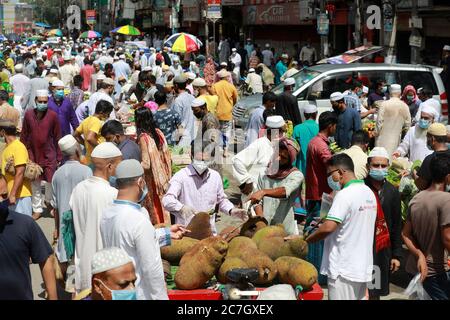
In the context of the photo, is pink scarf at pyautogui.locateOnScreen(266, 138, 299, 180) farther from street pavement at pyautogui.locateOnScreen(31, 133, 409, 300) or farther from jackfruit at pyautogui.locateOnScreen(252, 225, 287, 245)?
street pavement at pyautogui.locateOnScreen(31, 133, 409, 300)

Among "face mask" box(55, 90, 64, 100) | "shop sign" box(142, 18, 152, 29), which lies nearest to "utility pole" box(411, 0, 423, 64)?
"face mask" box(55, 90, 64, 100)

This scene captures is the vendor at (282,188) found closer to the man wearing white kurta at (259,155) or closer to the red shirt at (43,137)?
the man wearing white kurta at (259,155)

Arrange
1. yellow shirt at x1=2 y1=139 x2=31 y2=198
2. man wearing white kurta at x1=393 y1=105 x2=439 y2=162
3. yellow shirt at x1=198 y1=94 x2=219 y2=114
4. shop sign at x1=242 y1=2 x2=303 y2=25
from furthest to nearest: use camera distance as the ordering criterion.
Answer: shop sign at x1=242 y1=2 x2=303 y2=25 → yellow shirt at x1=198 y1=94 x2=219 y2=114 → man wearing white kurta at x1=393 y1=105 x2=439 y2=162 → yellow shirt at x1=2 y1=139 x2=31 y2=198

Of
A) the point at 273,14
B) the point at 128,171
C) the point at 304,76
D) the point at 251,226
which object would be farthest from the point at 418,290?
the point at 273,14

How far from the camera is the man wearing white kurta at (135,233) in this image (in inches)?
218

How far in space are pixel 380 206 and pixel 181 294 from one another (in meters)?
1.98

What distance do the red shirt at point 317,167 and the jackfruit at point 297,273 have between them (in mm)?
3244

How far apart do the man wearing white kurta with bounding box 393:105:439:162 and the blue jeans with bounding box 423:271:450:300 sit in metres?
3.96

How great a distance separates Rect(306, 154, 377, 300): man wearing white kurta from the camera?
21.0 feet

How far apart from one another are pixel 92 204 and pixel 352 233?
6.99ft

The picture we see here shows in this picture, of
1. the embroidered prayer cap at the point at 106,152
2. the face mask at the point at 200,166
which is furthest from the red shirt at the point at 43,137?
the embroidered prayer cap at the point at 106,152

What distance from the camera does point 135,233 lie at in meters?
5.53

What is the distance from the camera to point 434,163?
21.4ft

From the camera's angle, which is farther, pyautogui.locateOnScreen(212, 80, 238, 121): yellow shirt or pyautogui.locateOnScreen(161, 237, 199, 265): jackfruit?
pyautogui.locateOnScreen(212, 80, 238, 121): yellow shirt
